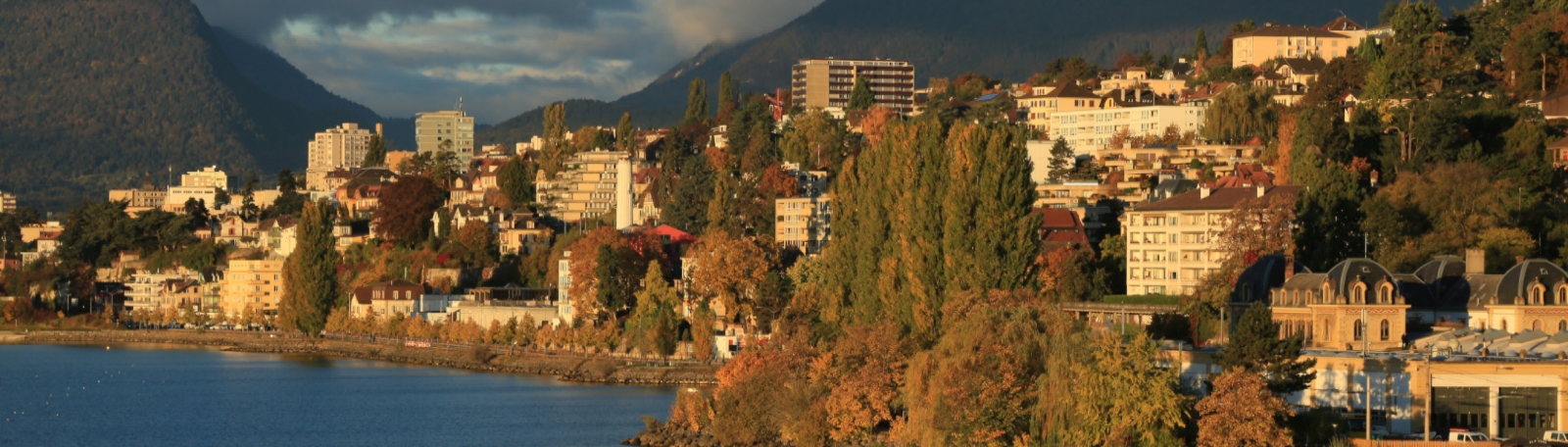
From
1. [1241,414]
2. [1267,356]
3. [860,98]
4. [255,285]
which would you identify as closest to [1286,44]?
[860,98]

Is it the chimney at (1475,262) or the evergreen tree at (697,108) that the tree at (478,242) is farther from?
the chimney at (1475,262)

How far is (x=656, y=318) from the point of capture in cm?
8138

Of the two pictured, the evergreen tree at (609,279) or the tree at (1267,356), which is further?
the evergreen tree at (609,279)

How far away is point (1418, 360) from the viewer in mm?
42094

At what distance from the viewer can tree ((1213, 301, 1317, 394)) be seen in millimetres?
42000

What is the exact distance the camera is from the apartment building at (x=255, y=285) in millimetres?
123250

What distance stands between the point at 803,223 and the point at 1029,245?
4109 centimetres

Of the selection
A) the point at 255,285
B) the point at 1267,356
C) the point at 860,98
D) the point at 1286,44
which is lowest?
the point at 255,285

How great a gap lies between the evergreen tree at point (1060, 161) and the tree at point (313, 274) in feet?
129

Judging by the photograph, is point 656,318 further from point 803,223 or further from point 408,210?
point 408,210

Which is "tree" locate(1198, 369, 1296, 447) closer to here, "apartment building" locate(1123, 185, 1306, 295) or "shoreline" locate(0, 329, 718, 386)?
"apartment building" locate(1123, 185, 1306, 295)

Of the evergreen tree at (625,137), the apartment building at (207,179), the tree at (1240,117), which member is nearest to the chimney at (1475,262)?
the tree at (1240,117)

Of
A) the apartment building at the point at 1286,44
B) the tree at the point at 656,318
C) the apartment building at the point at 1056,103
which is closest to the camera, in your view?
the tree at the point at 656,318

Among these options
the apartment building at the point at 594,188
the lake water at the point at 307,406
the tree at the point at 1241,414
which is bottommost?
the lake water at the point at 307,406
